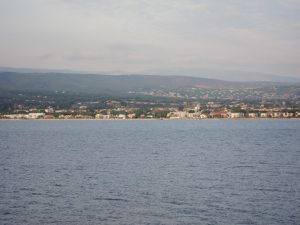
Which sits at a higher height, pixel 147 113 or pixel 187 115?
pixel 147 113

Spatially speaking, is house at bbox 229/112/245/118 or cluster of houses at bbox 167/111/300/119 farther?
house at bbox 229/112/245/118

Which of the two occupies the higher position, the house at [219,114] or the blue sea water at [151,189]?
the blue sea water at [151,189]

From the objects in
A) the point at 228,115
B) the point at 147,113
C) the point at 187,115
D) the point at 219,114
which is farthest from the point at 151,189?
the point at 187,115

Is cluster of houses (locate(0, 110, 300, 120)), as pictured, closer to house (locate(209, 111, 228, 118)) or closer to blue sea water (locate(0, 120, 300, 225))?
house (locate(209, 111, 228, 118))

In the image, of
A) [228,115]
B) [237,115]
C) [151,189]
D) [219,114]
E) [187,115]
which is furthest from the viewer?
[187,115]

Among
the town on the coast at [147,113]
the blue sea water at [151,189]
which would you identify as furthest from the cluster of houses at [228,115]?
the blue sea water at [151,189]

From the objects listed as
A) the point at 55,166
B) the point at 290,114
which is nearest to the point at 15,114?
the point at 290,114

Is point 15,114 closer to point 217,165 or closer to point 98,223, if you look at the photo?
→ point 217,165

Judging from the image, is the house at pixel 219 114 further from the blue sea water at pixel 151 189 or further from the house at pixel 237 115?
the blue sea water at pixel 151 189

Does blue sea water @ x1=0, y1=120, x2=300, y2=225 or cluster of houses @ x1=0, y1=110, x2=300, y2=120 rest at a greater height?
blue sea water @ x1=0, y1=120, x2=300, y2=225

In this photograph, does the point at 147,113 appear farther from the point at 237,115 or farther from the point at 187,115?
the point at 237,115

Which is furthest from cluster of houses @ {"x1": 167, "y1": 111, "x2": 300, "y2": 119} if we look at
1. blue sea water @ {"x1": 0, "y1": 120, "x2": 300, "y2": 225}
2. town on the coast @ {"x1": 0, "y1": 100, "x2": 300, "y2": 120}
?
blue sea water @ {"x1": 0, "y1": 120, "x2": 300, "y2": 225}

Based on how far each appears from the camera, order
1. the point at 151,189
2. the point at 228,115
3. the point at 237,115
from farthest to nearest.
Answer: the point at 237,115
the point at 228,115
the point at 151,189

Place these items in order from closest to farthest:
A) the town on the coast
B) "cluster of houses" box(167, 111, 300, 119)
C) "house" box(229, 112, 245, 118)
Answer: "cluster of houses" box(167, 111, 300, 119) → the town on the coast → "house" box(229, 112, 245, 118)
